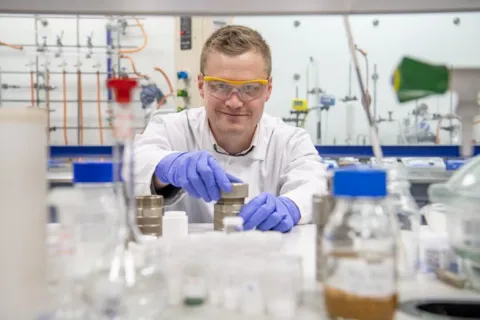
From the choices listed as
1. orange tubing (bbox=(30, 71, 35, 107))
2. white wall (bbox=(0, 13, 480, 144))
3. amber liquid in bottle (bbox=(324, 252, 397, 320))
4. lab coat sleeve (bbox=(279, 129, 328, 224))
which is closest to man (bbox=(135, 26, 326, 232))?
lab coat sleeve (bbox=(279, 129, 328, 224))

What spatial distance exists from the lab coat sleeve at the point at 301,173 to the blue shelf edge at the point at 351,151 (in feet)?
2.75

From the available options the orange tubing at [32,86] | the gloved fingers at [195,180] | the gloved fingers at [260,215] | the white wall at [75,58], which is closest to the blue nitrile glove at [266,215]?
the gloved fingers at [260,215]

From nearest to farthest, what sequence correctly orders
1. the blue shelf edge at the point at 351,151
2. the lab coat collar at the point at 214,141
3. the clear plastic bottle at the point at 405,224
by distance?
the clear plastic bottle at the point at 405,224, the lab coat collar at the point at 214,141, the blue shelf edge at the point at 351,151

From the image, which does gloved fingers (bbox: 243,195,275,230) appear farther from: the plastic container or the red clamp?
the red clamp

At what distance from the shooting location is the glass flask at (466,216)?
0.71 metres

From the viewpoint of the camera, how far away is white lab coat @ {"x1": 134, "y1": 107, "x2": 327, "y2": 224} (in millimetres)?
1855

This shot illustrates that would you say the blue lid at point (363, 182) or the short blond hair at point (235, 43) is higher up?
the short blond hair at point (235, 43)

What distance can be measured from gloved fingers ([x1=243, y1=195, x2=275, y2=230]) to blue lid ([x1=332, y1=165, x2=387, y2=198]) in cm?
66

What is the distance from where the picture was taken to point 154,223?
1.06 metres

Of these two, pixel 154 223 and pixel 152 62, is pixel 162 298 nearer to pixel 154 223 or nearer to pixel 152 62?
pixel 154 223

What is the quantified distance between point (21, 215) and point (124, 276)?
0.14m

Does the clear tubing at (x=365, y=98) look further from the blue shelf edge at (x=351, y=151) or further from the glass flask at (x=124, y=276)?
the blue shelf edge at (x=351, y=151)

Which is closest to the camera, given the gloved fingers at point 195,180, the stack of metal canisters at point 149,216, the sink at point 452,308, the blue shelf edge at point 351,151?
the sink at point 452,308

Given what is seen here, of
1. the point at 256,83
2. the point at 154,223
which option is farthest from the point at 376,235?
the point at 256,83
